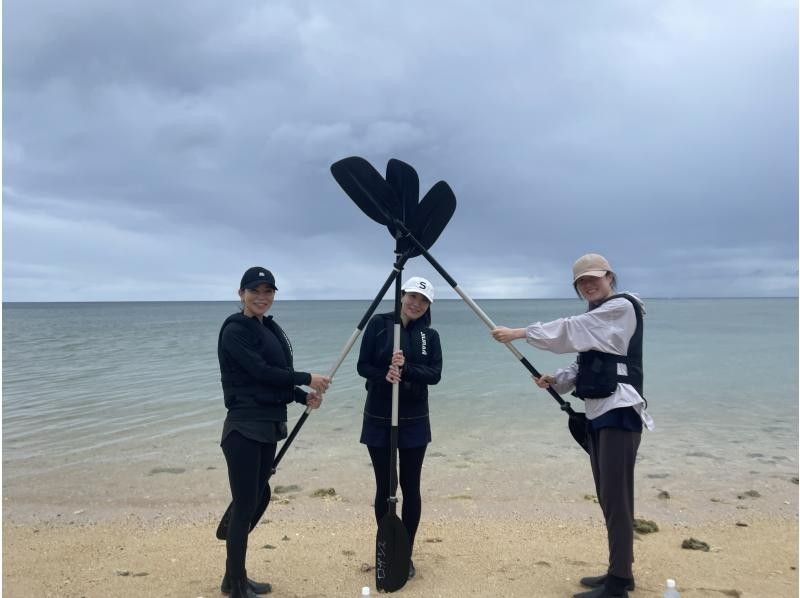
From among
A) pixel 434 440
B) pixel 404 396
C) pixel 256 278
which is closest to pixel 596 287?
pixel 404 396

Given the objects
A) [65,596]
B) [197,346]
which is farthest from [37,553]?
[197,346]

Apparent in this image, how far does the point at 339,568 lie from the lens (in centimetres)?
439

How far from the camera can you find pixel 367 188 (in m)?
4.57

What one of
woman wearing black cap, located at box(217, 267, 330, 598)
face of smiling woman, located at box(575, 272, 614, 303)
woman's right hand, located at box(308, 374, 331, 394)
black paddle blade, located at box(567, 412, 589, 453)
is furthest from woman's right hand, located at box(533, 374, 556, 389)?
woman wearing black cap, located at box(217, 267, 330, 598)

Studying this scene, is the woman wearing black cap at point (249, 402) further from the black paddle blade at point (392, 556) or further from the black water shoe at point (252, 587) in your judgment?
the black paddle blade at point (392, 556)

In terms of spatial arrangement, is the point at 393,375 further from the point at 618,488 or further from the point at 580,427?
the point at 618,488

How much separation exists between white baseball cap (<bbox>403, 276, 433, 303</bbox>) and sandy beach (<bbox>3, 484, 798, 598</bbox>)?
2.11 m

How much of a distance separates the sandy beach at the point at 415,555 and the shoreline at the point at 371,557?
11mm

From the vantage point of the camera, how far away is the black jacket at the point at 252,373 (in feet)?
11.9

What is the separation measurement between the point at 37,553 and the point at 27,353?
82.0 ft

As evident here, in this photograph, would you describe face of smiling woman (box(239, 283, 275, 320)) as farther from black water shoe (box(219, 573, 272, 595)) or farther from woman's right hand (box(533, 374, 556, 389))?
woman's right hand (box(533, 374, 556, 389))

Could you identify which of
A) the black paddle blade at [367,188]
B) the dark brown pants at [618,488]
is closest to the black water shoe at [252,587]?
the dark brown pants at [618,488]

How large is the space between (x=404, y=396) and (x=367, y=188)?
170cm

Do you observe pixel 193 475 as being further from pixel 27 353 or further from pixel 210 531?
pixel 27 353
